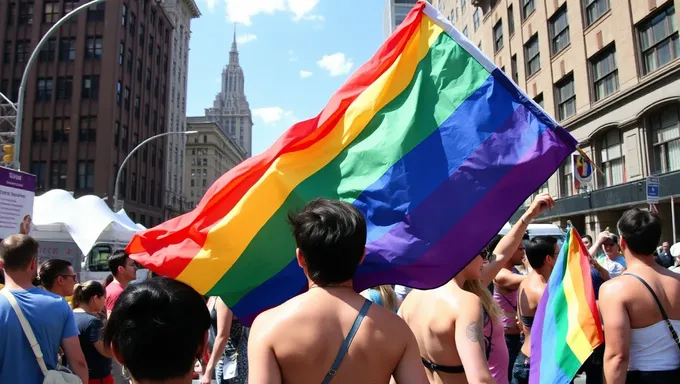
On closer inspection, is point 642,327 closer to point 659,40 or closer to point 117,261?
point 117,261

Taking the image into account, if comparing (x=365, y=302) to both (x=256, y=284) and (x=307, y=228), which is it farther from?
(x=256, y=284)

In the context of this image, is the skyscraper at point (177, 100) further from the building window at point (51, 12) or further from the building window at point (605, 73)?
the building window at point (605, 73)

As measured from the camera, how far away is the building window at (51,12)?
140 feet

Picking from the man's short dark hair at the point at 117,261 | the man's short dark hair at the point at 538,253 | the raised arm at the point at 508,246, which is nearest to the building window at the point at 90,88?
the man's short dark hair at the point at 117,261

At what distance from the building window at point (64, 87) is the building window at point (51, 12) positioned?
4981mm

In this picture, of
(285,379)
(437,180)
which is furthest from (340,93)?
(285,379)

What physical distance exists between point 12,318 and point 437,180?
10.0 feet

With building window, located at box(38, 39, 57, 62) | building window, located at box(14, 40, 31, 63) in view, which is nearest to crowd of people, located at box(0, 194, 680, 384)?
building window, located at box(38, 39, 57, 62)

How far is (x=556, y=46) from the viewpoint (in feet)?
87.5

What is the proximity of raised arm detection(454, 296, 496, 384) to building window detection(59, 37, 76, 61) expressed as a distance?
48.0 meters

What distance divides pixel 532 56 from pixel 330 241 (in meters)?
30.6

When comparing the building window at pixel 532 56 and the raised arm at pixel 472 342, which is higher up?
the building window at pixel 532 56

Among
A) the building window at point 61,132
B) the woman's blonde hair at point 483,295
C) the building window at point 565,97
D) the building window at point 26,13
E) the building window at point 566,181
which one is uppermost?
the building window at point 26,13

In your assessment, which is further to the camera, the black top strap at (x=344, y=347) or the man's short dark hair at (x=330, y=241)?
the man's short dark hair at (x=330, y=241)
